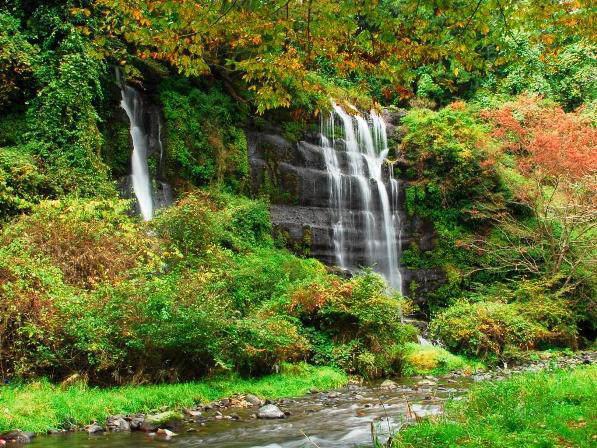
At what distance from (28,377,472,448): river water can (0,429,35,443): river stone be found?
0.45ft

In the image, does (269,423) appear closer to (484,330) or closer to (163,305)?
(163,305)

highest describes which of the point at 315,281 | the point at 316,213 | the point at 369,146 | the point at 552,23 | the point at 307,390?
the point at 369,146

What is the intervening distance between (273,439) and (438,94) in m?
31.2

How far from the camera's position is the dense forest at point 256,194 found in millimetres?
6992

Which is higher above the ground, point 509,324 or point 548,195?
point 548,195

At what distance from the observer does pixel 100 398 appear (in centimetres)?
830

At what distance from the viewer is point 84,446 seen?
6.76 meters

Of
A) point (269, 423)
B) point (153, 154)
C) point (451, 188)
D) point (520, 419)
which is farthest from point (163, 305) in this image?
point (451, 188)

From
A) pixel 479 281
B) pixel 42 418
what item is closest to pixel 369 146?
pixel 479 281

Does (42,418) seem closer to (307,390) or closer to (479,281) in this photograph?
(307,390)

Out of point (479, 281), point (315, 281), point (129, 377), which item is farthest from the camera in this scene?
point (479, 281)

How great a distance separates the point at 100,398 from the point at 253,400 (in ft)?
8.52

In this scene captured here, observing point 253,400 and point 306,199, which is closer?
point 253,400

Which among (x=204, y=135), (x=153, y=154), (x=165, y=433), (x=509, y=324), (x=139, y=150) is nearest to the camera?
(x=165, y=433)
